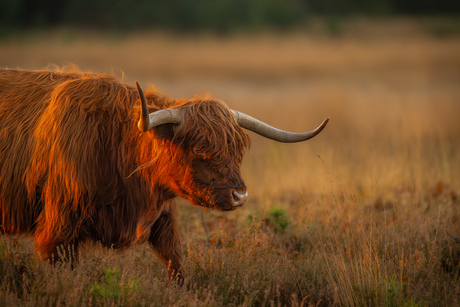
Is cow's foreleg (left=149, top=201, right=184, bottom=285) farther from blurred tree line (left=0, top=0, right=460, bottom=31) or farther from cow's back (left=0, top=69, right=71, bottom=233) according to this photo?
blurred tree line (left=0, top=0, right=460, bottom=31)

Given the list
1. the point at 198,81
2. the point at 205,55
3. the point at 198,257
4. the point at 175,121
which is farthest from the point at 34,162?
the point at 205,55

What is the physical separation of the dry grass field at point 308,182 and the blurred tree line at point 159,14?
124cm

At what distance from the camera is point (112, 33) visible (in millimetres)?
28438

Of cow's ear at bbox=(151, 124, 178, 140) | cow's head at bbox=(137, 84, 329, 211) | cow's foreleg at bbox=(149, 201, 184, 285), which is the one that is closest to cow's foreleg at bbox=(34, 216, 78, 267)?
cow's foreleg at bbox=(149, 201, 184, 285)

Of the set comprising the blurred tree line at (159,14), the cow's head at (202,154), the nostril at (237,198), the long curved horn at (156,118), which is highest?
the blurred tree line at (159,14)

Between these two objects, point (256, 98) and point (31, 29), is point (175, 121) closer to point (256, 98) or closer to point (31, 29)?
point (256, 98)

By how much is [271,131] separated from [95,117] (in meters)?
1.44

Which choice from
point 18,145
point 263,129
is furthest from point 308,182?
point 18,145

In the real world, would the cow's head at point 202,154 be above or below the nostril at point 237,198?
above

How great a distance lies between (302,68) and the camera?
23422 mm

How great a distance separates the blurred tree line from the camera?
28.1 meters

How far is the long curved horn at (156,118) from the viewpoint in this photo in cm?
386

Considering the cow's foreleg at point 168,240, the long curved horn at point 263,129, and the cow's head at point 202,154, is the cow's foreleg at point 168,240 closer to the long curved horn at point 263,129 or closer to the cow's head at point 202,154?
the cow's head at point 202,154

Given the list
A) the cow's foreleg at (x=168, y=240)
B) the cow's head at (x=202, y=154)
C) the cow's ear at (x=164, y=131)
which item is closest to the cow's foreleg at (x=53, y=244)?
the cow's foreleg at (x=168, y=240)
